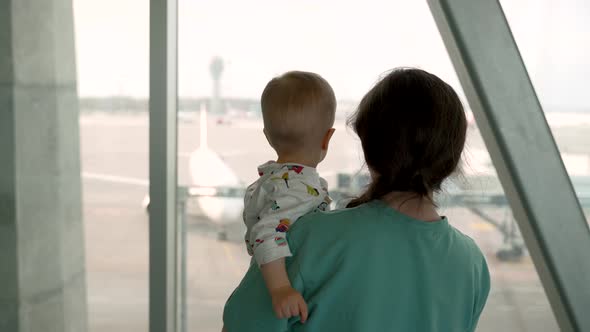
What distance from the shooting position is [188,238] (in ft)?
14.4

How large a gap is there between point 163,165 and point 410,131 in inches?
42.4

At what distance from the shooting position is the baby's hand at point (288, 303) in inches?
34.5

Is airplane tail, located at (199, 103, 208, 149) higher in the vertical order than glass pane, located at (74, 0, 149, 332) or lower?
higher

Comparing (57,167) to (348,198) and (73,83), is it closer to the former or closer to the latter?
(73,83)

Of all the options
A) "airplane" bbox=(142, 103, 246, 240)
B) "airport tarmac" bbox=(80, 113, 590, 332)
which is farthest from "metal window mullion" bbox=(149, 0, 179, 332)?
"airplane" bbox=(142, 103, 246, 240)

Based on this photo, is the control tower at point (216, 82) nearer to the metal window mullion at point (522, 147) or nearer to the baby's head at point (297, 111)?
the metal window mullion at point (522, 147)

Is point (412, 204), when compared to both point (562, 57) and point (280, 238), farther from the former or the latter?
point (562, 57)

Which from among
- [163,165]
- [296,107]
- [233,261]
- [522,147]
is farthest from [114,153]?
[233,261]

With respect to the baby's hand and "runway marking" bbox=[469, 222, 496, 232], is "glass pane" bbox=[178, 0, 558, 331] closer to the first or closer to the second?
"runway marking" bbox=[469, 222, 496, 232]

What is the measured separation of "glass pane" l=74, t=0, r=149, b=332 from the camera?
2.14 metres

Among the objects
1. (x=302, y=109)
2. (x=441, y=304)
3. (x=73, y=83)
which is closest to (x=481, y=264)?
(x=441, y=304)

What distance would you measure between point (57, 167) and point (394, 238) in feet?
4.00

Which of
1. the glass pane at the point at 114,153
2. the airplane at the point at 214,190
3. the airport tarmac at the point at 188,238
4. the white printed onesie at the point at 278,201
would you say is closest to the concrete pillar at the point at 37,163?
the glass pane at the point at 114,153

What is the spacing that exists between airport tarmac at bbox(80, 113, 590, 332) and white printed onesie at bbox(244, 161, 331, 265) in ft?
0.27
